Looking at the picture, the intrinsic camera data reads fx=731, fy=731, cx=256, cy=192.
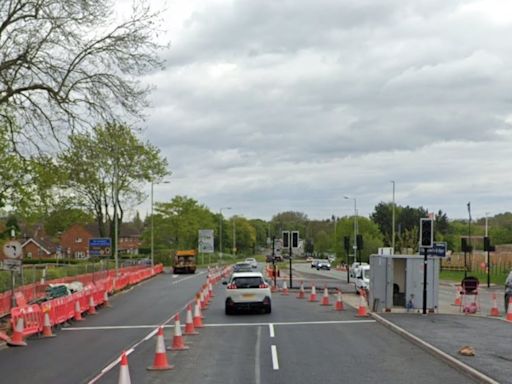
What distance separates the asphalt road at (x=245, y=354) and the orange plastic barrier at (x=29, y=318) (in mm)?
643

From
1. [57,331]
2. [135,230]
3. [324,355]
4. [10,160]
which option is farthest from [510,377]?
[135,230]

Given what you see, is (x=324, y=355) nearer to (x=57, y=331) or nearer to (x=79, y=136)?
(x=57, y=331)

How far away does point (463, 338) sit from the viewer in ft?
58.2

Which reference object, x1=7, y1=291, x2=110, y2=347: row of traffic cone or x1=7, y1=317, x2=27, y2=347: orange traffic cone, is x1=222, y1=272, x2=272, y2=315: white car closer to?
x1=7, y1=291, x2=110, y2=347: row of traffic cone

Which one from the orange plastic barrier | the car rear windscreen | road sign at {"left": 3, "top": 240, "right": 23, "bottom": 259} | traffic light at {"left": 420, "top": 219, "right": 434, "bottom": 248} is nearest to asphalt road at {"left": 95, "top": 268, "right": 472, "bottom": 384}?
the car rear windscreen

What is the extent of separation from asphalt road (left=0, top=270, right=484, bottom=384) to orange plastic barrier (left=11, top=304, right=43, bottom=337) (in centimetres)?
64

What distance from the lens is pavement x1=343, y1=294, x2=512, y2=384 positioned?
12977mm

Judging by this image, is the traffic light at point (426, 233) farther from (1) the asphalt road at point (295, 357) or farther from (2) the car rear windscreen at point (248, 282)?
(2) the car rear windscreen at point (248, 282)

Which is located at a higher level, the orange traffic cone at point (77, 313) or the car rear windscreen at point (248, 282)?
the car rear windscreen at point (248, 282)

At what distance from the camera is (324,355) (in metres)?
15.6

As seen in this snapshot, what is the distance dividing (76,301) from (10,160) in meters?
10.8

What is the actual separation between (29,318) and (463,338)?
11.8 meters

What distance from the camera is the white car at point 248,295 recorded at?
86.9 ft

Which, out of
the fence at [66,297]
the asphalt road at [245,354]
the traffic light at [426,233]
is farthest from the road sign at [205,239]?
the traffic light at [426,233]
